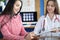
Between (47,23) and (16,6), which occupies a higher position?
(16,6)

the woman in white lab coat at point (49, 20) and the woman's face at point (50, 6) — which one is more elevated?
the woman's face at point (50, 6)

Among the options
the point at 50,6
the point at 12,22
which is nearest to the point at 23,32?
the point at 12,22

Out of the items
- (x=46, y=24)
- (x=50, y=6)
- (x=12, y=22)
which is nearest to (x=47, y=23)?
(x=46, y=24)

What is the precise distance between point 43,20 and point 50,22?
2.0 inches

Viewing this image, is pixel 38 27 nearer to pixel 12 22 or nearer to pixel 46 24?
pixel 46 24

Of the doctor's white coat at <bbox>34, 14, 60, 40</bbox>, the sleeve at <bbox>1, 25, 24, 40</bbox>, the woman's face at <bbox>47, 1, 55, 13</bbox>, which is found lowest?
the sleeve at <bbox>1, 25, 24, 40</bbox>

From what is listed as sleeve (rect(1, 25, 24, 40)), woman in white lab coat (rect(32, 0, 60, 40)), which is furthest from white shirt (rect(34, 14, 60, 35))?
sleeve (rect(1, 25, 24, 40))

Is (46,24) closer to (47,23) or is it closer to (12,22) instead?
(47,23)

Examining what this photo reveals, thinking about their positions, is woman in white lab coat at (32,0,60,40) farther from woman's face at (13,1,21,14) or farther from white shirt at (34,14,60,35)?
woman's face at (13,1,21,14)

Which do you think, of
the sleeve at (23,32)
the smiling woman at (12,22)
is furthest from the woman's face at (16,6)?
the sleeve at (23,32)

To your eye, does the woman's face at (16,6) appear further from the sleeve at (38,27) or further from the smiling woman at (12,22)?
the sleeve at (38,27)

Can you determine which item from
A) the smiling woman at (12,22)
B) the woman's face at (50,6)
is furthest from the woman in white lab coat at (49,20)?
the smiling woman at (12,22)

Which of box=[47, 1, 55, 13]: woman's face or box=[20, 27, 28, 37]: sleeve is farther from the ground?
box=[47, 1, 55, 13]: woman's face

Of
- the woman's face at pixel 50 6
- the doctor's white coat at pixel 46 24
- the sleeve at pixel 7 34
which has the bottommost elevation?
the sleeve at pixel 7 34
